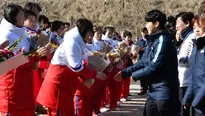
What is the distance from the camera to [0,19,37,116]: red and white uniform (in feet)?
18.6

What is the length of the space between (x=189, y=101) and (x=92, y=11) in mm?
32867

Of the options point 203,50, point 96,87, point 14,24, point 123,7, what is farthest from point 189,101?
point 123,7

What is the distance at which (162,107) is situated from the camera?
18.5 feet

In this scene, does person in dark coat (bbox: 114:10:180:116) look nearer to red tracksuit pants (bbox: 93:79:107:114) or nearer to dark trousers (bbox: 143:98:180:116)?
dark trousers (bbox: 143:98:180:116)

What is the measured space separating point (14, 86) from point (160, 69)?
1.86 meters

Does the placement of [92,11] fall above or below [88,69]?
above

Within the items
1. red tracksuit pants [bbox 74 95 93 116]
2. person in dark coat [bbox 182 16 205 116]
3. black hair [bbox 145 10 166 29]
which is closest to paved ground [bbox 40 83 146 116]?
red tracksuit pants [bbox 74 95 93 116]

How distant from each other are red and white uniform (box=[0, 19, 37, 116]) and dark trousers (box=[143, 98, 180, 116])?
158 centimetres

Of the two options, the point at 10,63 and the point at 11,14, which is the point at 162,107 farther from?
the point at 10,63

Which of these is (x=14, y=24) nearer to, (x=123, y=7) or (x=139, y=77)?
(x=139, y=77)

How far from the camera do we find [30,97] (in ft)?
19.4

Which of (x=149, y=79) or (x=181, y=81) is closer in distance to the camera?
(x=149, y=79)

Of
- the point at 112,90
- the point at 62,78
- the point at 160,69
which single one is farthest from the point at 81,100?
the point at 112,90

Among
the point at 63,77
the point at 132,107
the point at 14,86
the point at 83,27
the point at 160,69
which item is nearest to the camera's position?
the point at 160,69
